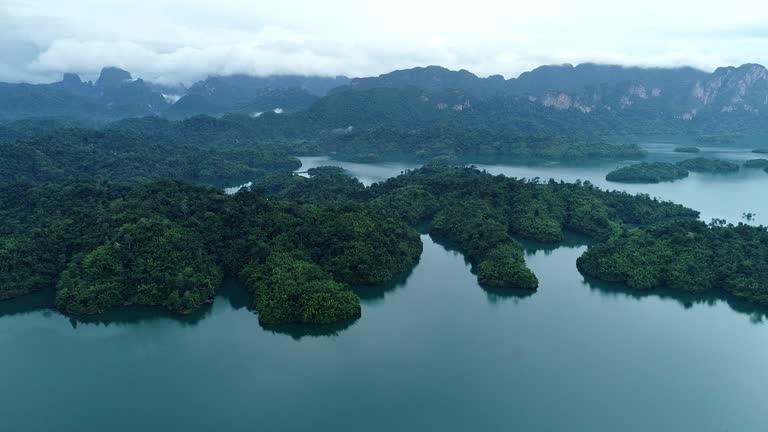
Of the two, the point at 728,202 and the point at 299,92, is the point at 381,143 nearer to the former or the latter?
the point at 728,202

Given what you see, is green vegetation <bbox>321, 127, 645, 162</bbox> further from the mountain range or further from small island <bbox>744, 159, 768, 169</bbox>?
the mountain range

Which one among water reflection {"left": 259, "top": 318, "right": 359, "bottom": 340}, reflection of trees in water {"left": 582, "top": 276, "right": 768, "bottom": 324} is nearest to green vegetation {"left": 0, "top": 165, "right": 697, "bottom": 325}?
water reflection {"left": 259, "top": 318, "right": 359, "bottom": 340}

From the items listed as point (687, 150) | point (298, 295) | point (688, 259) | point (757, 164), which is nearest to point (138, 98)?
point (687, 150)

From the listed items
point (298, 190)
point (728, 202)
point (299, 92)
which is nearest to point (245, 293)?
point (298, 190)

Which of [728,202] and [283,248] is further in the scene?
[728,202]

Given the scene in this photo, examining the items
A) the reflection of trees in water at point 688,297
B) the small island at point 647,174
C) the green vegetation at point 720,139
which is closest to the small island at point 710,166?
the small island at point 647,174

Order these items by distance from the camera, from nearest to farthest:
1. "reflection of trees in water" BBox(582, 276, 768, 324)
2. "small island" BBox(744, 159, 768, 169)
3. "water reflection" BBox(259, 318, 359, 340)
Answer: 1. "water reflection" BBox(259, 318, 359, 340)
2. "reflection of trees in water" BBox(582, 276, 768, 324)
3. "small island" BBox(744, 159, 768, 169)

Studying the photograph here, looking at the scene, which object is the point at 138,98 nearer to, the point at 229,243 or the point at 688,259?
the point at 229,243
